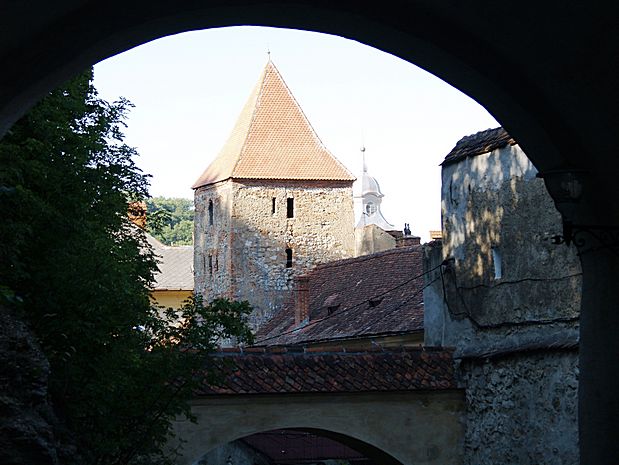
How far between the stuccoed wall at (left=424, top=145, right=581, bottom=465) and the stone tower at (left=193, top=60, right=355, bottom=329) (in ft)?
95.3

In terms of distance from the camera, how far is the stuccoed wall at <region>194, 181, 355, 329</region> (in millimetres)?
46625

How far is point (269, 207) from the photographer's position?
48000 mm

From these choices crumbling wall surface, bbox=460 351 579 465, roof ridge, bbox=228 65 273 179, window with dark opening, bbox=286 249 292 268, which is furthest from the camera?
roof ridge, bbox=228 65 273 179

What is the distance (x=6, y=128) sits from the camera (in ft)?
14.1

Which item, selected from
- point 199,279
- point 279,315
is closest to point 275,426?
point 279,315

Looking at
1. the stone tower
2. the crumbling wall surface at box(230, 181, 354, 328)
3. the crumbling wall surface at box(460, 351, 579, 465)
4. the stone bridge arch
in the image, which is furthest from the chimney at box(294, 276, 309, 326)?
the crumbling wall surface at box(460, 351, 579, 465)

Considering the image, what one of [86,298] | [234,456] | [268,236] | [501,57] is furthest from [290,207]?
[501,57]

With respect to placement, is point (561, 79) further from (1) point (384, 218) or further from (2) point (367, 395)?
(1) point (384, 218)

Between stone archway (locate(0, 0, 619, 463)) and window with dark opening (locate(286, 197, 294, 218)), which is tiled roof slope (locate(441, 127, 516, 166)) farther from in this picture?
window with dark opening (locate(286, 197, 294, 218))

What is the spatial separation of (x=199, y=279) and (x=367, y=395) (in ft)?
114

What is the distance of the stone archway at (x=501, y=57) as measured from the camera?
4164 mm

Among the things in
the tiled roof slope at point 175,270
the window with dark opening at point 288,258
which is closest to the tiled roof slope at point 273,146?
the window with dark opening at point 288,258

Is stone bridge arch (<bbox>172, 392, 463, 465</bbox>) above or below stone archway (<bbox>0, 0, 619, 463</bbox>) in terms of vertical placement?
below

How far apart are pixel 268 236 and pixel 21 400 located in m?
40.2
